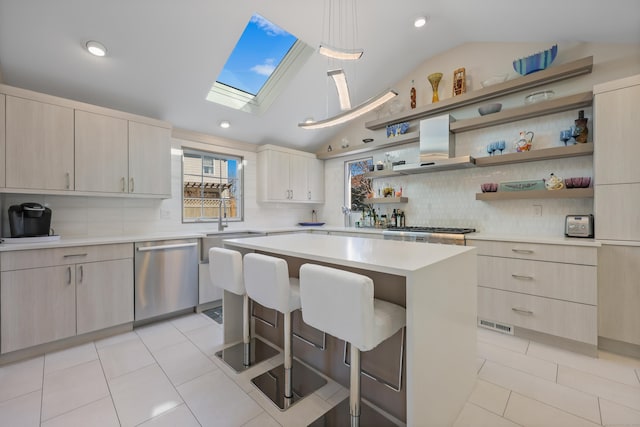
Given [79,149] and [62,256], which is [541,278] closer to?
[62,256]

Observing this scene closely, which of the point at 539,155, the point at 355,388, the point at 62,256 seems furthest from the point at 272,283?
the point at 539,155

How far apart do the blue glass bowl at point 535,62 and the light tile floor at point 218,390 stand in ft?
8.96

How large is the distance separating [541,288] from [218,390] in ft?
9.05

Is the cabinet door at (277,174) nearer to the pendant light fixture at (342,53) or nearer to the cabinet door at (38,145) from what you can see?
the pendant light fixture at (342,53)

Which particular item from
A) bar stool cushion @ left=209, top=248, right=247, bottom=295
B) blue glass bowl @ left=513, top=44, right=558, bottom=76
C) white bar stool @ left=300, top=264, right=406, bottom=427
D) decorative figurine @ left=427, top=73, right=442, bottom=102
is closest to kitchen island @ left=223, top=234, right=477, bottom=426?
white bar stool @ left=300, top=264, right=406, bottom=427

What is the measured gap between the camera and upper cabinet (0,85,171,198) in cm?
240

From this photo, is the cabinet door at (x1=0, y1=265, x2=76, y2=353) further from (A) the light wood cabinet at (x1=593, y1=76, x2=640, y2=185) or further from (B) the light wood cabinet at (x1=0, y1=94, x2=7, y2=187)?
(A) the light wood cabinet at (x1=593, y1=76, x2=640, y2=185)

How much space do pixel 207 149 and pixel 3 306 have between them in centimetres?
266

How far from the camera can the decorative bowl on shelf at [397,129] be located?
3920mm

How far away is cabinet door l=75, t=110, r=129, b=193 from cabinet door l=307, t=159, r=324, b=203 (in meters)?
2.80

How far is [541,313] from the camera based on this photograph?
2.41 metres

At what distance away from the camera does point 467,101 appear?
10.8ft

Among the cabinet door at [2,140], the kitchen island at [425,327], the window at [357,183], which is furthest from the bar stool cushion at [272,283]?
the window at [357,183]

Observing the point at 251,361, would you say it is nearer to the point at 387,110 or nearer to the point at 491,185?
the point at 491,185
